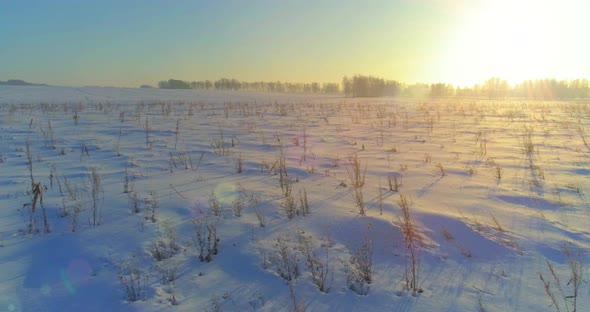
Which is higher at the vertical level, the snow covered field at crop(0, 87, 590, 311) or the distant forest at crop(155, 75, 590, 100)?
the distant forest at crop(155, 75, 590, 100)

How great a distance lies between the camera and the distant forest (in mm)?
80562

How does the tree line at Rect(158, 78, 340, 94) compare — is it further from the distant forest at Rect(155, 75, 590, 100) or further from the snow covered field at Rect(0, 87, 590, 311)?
the snow covered field at Rect(0, 87, 590, 311)

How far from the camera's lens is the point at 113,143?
8180mm

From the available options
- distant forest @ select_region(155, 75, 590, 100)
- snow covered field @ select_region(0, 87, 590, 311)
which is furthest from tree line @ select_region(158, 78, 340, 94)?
snow covered field @ select_region(0, 87, 590, 311)

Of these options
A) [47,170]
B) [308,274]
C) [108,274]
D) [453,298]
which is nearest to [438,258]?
[453,298]

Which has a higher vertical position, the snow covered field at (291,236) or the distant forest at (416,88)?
the distant forest at (416,88)

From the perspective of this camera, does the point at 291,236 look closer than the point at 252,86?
Yes

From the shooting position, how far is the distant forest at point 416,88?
80562 mm

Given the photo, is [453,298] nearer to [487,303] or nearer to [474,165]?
[487,303]

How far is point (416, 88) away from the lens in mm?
106000

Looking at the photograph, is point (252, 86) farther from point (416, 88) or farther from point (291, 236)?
point (291, 236)

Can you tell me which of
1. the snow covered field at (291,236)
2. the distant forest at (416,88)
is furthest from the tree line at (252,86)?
the snow covered field at (291,236)

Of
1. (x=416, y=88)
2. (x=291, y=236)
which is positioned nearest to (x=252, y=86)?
(x=416, y=88)

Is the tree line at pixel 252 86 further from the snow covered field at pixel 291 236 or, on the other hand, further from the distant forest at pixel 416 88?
the snow covered field at pixel 291 236
